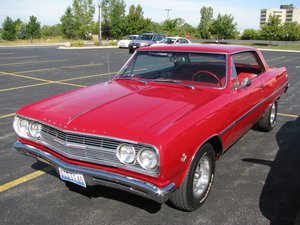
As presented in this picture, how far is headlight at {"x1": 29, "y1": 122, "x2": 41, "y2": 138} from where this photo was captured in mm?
3236

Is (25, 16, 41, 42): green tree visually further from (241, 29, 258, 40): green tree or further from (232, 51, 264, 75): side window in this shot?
(232, 51, 264, 75): side window

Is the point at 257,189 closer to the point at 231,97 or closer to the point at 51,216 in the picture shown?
the point at 231,97

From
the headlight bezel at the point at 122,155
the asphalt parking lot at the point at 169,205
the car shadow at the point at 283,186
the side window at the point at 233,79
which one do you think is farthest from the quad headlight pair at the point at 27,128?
the car shadow at the point at 283,186

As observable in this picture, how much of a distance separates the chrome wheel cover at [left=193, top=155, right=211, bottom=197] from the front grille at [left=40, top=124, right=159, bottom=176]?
758 mm

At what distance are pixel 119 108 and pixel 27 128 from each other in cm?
102

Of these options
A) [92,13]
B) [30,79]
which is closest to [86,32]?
[92,13]

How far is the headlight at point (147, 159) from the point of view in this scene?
2.56 meters

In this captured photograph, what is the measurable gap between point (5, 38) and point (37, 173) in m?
48.5

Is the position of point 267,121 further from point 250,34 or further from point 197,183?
point 250,34

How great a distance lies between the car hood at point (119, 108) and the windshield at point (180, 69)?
23 centimetres

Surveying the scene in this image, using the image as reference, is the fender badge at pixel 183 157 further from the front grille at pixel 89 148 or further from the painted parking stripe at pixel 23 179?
the painted parking stripe at pixel 23 179

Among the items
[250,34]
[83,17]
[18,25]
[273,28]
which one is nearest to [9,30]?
[18,25]

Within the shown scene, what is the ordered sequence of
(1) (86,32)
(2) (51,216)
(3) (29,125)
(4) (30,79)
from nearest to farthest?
(2) (51,216) → (3) (29,125) → (4) (30,79) → (1) (86,32)

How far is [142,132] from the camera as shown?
263 cm
